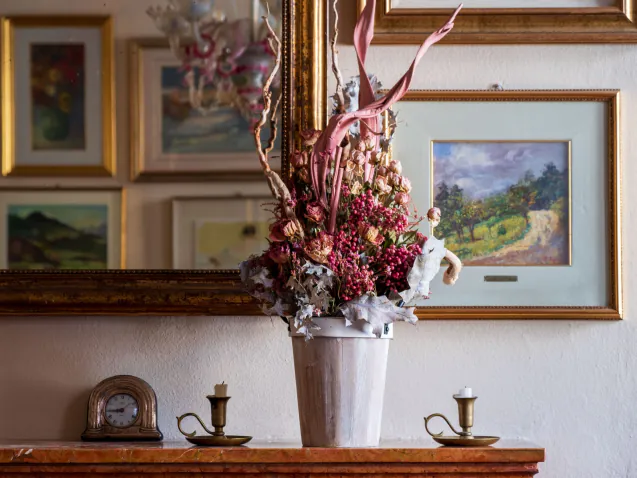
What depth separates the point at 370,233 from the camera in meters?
1.68

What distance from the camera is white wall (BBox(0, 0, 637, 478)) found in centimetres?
200

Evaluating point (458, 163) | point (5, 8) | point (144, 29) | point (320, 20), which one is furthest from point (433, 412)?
point (5, 8)

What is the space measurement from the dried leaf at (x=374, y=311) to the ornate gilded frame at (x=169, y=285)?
0.36 meters

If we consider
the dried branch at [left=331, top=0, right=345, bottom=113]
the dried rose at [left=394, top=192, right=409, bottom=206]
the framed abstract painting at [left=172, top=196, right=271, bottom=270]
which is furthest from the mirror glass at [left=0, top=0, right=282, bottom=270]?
the dried rose at [left=394, top=192, right=409, bottom=206]

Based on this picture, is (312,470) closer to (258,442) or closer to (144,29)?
(258,442)

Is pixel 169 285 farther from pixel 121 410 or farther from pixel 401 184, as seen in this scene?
pixel 401 184

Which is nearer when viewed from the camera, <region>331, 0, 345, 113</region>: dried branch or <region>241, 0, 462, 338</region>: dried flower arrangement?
<region>241, 0, 462, 338</region>: dried flower arrangement

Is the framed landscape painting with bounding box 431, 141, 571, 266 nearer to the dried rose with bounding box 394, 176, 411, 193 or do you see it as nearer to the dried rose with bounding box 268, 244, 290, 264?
the dried rose with bounding box 394, 176, 411, 193

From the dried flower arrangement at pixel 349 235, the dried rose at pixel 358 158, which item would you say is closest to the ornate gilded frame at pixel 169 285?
the dried flower arrangement at pixel 349 235

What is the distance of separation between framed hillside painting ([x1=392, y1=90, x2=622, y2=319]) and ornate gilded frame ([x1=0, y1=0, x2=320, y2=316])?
21cm

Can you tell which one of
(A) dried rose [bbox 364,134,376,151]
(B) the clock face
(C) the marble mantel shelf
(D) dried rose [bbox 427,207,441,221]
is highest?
(A) dried rose [bbox 364,134,376,151]

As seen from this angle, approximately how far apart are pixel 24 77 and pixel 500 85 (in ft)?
3.29

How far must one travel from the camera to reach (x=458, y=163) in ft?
6.68

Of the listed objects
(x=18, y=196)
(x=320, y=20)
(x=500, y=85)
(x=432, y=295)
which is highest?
(x=320, y=20)
